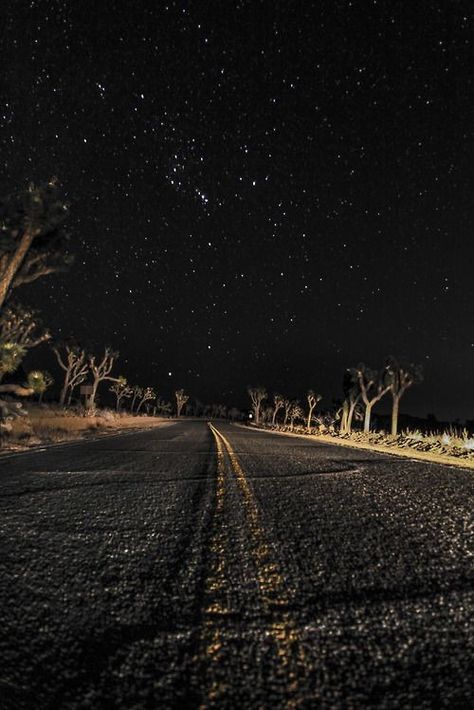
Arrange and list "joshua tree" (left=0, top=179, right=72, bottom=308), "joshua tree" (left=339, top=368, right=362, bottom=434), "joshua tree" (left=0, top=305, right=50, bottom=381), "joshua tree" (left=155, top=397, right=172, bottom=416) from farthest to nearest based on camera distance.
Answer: "joshua tree" (left=155, top=397, right=172, bottom=416), "joshua tree" (left=339, top=368, right=362, bottom=434), "joshua tree" (left=0, top=305, right=50, bottom=381), "joshua tree" (left=0, top=179, right=72, bottom=308)

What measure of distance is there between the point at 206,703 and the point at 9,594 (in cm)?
170

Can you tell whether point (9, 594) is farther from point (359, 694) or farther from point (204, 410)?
point (204, 410)

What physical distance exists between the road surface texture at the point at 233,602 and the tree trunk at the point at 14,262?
42.6 ft

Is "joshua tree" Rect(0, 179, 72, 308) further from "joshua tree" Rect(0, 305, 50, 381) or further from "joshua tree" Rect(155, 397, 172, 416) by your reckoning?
"joshua tree" Rect(155, 397, 172, 416)

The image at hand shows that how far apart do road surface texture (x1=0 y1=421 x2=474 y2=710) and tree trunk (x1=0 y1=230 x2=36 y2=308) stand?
13.0 metres

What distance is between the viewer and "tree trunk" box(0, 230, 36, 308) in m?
15.5

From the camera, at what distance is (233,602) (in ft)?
7.86

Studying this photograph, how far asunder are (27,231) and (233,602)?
17.2 metres

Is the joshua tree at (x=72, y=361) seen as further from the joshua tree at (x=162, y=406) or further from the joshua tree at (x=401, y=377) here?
the joshua tree at (x=162, y=406)

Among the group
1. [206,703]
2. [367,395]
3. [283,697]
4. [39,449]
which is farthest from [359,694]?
[367,395]

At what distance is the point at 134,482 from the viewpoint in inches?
252

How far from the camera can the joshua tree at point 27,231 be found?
50.9 ft

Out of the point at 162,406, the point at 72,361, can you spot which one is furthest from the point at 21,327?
the point at 162,406

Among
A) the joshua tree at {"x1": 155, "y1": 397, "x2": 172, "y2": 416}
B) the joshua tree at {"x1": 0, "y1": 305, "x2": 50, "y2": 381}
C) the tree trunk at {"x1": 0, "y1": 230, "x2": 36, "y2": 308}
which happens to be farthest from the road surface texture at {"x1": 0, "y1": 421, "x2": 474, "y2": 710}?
the joshua tree at {"x1": 155, "y1": 397, "x2": 172, "y2": 416}
